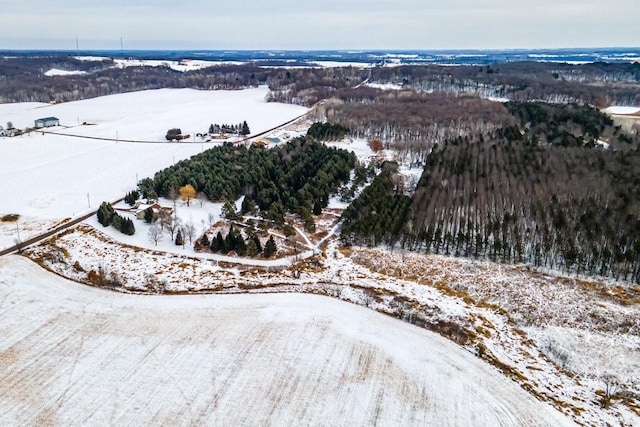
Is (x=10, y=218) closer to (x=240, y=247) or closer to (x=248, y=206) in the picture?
(x=248, y=206)

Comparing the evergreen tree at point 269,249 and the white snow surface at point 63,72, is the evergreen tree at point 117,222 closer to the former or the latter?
the evergreen tree at point 269,249

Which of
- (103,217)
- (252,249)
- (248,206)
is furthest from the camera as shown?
(248,206)

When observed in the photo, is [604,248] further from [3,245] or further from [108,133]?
[108,133]

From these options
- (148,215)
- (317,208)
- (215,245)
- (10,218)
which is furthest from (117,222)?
(317,208)

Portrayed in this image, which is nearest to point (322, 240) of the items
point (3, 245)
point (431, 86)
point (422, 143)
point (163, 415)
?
point (163, 415)

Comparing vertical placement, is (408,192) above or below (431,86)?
below

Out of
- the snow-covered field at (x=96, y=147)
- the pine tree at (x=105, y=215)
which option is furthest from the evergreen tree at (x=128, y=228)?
the snow-covered field at (x=96, y=147)

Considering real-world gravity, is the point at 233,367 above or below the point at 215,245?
below
